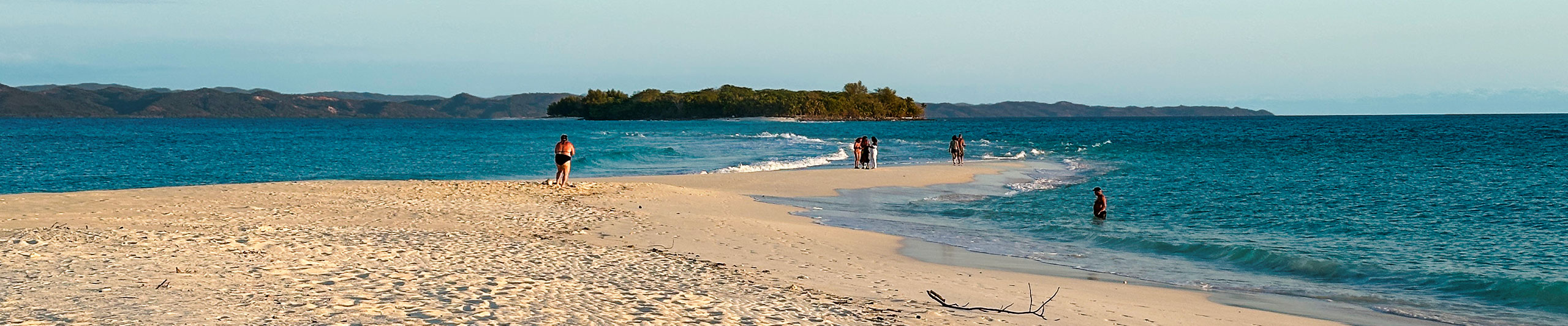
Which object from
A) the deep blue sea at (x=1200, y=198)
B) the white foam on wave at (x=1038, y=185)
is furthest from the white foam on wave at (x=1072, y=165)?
the white foam on wave at (x=1038, y=185)

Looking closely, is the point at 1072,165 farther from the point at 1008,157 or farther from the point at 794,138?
the point at 794,138

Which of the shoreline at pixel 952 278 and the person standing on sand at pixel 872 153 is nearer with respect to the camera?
the shoreline at pixel 952 278

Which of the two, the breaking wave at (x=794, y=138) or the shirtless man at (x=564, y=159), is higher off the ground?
the shirtless man at (x=564, y=159)

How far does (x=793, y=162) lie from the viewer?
38.1 m

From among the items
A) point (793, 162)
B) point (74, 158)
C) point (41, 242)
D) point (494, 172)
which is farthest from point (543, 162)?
point (41, 242)

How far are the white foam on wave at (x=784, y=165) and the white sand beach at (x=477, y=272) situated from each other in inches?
663

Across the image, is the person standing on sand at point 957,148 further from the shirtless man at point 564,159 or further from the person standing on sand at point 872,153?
the shirtless man at point 564,159

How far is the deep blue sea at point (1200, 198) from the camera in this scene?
37.3ft

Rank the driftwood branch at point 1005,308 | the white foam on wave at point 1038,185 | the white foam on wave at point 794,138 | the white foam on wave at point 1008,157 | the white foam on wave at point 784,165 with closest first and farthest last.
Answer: the driftwood branch at point 1005,308 → the white foam on wave at point 1038,185 → the white foam on wave at point 784,165 → the white foam on wave at point 1008,157 → the white foam on wave at point 794,138

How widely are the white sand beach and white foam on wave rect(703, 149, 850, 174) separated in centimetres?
1683

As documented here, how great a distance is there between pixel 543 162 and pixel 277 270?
31.2m

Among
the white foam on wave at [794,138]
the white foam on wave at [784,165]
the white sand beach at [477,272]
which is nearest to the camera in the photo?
the white sand beach at [477,272]

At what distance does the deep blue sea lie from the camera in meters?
11.4

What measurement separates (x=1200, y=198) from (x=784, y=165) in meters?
17.2
